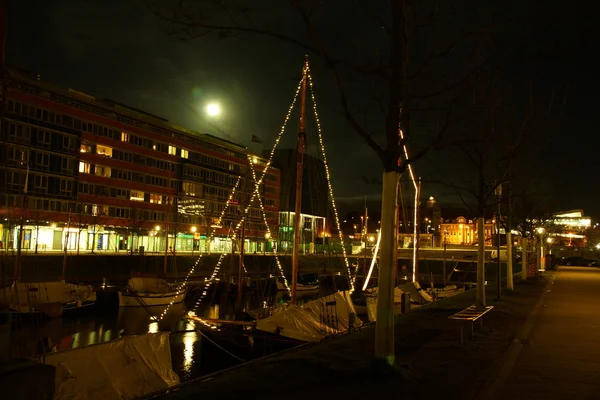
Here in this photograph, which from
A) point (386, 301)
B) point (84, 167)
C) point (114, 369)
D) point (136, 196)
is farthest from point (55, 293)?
point (136, 196)

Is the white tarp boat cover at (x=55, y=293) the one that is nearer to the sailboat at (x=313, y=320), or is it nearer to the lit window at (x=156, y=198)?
the sailboat at (x=313, y=320)

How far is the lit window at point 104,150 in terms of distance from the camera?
2953 inches

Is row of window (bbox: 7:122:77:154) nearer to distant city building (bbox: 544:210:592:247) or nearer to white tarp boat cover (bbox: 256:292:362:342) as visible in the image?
white tarp boat cover (bbox: 256:292:362:342)

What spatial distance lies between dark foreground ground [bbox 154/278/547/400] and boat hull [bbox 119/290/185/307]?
26.7 m

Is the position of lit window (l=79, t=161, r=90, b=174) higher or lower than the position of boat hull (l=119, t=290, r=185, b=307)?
higher

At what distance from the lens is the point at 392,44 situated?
9844mm

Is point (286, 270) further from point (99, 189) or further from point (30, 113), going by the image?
point (30, 113)

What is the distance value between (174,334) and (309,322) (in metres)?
7.73

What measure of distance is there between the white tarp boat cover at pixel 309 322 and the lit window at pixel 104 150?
61666 millimetres

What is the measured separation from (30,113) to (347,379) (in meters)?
65.5

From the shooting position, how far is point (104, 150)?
249 ft

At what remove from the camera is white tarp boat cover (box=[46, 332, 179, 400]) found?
9.14 metres

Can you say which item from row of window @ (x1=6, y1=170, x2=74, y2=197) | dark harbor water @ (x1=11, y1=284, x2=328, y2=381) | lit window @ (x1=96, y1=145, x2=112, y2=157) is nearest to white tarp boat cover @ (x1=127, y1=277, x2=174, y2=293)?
dark harbor water @ (x1=11, y1=284, x2=328, y2=381)

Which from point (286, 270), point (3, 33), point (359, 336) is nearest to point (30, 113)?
point (286, 270)
